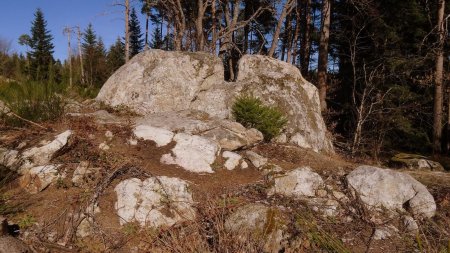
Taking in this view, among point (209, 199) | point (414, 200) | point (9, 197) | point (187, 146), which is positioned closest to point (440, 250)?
point (414, 200)

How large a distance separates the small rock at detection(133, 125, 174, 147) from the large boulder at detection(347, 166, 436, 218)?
278 centimetres

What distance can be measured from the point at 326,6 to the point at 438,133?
21.3 ft

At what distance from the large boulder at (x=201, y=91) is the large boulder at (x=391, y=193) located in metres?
2.82

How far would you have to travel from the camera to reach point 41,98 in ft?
16.9

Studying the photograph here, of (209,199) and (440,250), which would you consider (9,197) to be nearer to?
(209,199)

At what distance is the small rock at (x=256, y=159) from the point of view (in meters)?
5.11

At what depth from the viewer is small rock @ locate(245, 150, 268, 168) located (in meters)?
5.11

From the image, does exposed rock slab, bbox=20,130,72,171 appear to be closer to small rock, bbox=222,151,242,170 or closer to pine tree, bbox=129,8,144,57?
small rock, bbox=222,151,242,170

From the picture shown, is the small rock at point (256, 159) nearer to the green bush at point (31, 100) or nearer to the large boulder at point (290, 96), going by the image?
the large boulder at point (290, 96)

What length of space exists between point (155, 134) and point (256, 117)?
236 cm

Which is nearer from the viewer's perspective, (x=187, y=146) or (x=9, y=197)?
(x=9, y=197)

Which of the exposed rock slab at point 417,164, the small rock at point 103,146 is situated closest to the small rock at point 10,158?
the small rock at point 103,146

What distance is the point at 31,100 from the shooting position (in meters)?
5.06

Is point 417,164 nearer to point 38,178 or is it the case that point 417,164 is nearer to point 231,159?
point 231,159
